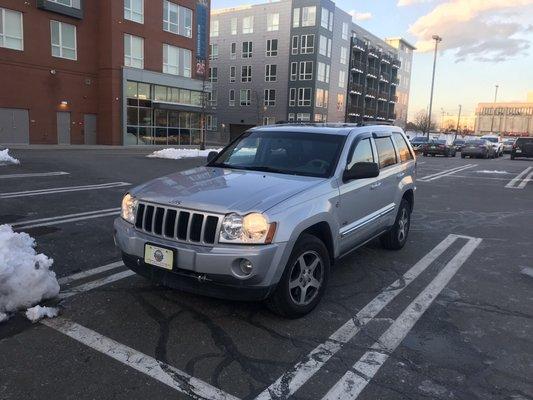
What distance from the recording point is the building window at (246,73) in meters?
62.0

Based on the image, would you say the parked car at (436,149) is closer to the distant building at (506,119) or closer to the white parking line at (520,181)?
the white parking line at (520,181)

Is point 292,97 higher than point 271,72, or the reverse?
point 271,72

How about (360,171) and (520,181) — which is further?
(520,181)

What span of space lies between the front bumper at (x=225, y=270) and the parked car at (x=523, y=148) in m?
33.4

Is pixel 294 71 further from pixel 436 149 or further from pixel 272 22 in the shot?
pixel 436 149

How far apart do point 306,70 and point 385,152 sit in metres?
53.3

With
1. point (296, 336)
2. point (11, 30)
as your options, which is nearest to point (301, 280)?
point (296, 336)

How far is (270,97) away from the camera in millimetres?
60438

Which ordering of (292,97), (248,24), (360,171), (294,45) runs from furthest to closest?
(248,24), (292,97), (294,45), (360,171)

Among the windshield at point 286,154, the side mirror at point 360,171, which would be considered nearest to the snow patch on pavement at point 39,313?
the windshield at point 286,154

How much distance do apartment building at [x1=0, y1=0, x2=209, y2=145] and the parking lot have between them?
27.1 meters

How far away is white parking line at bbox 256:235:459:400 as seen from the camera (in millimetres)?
3155


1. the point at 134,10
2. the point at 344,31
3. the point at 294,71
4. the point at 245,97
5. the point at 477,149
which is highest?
the point at 344,31

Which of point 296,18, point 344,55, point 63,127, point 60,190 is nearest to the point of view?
point 60,190
